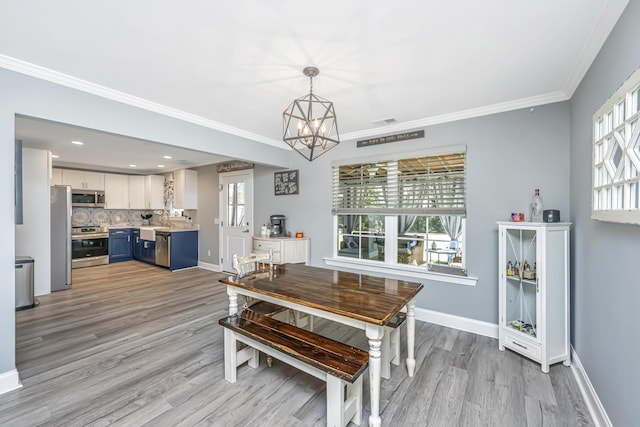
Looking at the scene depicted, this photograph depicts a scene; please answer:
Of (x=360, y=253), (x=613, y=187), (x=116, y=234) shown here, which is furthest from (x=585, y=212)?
(x=116, y=234)

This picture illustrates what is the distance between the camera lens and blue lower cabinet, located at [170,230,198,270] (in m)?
5.86

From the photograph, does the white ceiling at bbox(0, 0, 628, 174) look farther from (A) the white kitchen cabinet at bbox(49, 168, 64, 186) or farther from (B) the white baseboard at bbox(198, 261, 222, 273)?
(A) the white kitchen cabinet at bbox(49, 168, 64, 186)

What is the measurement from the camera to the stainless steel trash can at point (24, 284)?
11.8ft

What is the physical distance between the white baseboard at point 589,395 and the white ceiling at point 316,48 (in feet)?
7.38

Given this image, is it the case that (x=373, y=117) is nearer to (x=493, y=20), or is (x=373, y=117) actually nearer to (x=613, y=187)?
(x=493, y=20)

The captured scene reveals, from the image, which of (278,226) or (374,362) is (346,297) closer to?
(374,362)

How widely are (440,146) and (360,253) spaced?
5.67ft

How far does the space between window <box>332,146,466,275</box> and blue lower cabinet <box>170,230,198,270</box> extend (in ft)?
12.5

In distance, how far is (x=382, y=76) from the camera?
2211mm

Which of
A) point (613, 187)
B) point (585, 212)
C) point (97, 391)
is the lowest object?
point (97, 391)

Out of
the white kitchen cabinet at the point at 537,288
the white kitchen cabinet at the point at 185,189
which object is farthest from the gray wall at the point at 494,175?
the white kitchen cabinet at the point at 185,189

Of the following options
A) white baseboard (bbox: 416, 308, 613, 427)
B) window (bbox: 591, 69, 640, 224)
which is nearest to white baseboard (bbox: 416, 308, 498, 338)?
white baseboard (bbox: 416, 308, 613, 427)

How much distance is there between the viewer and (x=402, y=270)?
3406 mm

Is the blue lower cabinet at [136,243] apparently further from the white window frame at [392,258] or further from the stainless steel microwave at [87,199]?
the white window frame at [392,258]
